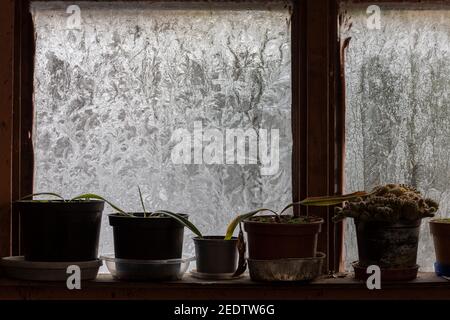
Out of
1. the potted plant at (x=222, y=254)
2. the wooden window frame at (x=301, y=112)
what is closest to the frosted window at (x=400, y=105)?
the wooden window frame at (x=301, y=112)

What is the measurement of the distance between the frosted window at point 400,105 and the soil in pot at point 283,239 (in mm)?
308

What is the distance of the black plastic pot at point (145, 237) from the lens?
2.22m

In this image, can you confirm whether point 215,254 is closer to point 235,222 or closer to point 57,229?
point 235,222

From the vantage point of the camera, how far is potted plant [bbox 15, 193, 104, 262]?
7.24 feet

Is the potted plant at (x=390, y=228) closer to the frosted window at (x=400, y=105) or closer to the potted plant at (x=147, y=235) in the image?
the frosted window at (x=400, y=105)

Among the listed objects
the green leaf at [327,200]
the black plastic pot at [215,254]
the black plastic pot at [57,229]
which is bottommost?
the black plastic pot at [215,254]

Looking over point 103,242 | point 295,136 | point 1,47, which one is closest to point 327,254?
point 295,136

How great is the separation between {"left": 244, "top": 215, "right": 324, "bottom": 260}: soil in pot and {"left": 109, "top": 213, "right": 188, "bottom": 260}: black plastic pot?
0.81 ft

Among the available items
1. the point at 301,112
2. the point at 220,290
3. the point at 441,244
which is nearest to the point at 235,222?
the point at 220,290

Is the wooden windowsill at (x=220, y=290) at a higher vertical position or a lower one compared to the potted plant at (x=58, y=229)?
lower

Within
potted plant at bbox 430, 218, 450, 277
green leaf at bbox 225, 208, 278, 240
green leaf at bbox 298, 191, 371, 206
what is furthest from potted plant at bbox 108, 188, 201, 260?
potted plant at bbox 430, 218, 450, 277

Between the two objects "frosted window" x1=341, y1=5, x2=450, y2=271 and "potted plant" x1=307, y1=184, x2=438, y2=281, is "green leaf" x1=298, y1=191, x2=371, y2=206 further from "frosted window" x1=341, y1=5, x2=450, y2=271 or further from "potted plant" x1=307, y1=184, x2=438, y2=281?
"frosted window" x1=341, y1=5, x2=450, y2=271

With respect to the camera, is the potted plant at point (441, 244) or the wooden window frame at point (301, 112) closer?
the potted plant at point (441, 244)
